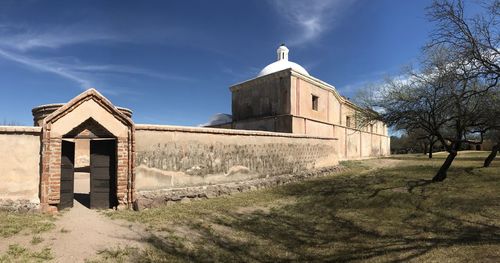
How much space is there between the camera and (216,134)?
12.2 metres

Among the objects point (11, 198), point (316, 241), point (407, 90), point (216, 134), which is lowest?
point (316, 241)

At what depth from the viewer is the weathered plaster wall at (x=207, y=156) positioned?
1005 centimetres

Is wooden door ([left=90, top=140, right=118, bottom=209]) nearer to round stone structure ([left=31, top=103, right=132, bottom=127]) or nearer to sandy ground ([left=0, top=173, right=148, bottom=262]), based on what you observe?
sandy ground ([left=0, top=173, right=148, bottom=262])

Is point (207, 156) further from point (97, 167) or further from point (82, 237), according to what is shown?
point (82, 237)

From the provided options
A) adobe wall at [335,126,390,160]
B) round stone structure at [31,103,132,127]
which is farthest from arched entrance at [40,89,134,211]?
adobe wall at [335,126,390,160]

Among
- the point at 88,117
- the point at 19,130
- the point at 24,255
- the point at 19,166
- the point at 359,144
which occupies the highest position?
the point at 88,117

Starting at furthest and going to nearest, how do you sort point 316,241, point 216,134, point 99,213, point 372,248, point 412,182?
point 412,182
point 216,134
point 99,213
point 316,241
point 372,248

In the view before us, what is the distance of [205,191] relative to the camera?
11.4 metres

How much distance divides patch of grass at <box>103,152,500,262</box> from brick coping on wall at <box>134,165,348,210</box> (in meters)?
0.35

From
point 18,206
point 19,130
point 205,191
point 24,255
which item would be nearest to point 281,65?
point 205,191

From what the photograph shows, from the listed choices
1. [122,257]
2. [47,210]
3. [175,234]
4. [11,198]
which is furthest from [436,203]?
[11,198]

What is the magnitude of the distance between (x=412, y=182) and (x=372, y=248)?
748cm

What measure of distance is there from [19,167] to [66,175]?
118cm

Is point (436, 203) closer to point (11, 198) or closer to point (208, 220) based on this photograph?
point (208, 220)
